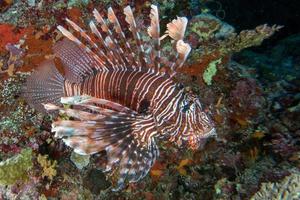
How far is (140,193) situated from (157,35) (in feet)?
7.62

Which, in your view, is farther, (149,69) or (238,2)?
(238,2)

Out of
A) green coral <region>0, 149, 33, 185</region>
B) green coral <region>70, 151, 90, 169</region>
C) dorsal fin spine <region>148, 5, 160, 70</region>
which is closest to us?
dorsal fin spine <region>148, 5, 160, 70</region>

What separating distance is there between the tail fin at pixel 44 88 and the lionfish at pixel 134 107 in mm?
442

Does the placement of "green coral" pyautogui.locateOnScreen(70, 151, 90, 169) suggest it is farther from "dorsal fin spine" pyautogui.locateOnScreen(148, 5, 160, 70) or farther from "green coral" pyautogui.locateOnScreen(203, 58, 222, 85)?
"green coral" pyautogui.locateOnScreen(203, 58, 222, 85)

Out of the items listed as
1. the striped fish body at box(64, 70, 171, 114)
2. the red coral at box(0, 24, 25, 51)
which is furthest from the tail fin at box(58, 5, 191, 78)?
the red coral at box(0, 24, 25, 51)

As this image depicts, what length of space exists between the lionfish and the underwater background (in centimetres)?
64

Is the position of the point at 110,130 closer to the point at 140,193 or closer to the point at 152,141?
the point at 152,141

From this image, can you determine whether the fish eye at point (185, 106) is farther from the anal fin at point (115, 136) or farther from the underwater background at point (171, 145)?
the underwater background at point (171, 145)

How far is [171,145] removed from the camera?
510cm

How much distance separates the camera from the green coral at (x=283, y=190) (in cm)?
336

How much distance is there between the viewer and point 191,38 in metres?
5.46

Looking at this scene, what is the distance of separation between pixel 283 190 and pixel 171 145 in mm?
1961

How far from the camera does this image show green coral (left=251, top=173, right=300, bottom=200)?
11.0 ft

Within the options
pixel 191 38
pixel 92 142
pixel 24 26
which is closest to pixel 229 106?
pixel 191 38
